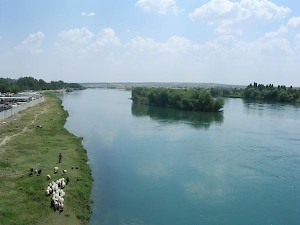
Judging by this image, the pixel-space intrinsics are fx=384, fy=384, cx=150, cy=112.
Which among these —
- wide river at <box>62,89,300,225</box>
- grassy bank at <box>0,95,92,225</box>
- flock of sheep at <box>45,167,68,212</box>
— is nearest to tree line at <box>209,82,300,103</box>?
wide river at <box>62,89,300,225</box>

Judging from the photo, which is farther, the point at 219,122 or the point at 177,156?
the point at 219,122

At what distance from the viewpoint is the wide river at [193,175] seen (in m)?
17.6

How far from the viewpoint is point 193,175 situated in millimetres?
23469

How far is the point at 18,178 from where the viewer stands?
780 inches

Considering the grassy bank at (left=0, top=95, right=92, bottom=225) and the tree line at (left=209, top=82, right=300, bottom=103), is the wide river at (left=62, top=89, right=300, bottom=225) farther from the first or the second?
the tree line at (left=209, top=82, right=300, bottom=103)

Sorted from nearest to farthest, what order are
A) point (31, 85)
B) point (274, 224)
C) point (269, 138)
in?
point (274, 224) < point (269, 138) < point (31, 85)

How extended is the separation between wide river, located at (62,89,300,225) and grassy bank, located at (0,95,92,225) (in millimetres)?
904

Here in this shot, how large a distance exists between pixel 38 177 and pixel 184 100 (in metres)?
46.1

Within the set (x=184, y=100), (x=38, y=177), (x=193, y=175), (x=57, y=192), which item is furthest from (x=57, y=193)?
(x=184, y=100)

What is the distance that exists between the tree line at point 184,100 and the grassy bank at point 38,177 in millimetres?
31149

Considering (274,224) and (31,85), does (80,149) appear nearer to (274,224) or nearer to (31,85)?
(274,224)

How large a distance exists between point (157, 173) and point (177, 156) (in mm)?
5043

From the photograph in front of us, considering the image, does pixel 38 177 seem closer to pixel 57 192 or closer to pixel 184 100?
pixel 57 192

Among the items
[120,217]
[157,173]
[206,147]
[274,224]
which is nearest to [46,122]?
[206,147]
